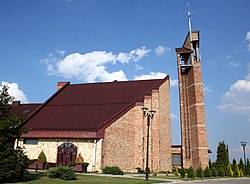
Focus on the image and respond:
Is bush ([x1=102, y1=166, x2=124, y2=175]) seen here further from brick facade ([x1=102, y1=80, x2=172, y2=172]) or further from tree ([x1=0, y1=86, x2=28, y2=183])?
tree ([x1=0, y1=86, x2=28, y2=183])

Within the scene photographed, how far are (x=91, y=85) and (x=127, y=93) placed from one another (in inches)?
252

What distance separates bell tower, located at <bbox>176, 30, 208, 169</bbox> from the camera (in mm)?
28812

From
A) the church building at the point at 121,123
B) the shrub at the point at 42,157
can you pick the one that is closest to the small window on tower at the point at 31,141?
the church building at the point at 121,123

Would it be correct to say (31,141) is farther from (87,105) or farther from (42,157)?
(87,105)

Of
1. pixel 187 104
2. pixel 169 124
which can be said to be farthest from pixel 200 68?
pixel 169 124

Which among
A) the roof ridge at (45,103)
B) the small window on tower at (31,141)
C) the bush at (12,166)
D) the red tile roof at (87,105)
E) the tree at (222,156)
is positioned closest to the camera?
the bush at (12,166)

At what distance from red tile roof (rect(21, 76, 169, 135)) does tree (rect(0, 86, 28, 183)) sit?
9.42 metres

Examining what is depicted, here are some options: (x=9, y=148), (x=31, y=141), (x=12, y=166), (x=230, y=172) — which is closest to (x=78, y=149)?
(x=31, y=141)

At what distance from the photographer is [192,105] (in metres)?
30.9

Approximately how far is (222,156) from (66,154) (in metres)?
17.9

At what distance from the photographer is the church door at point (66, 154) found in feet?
77.2

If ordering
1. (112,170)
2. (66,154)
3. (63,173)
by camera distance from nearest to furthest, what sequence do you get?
(63,173) → (112,170) → (66,154)

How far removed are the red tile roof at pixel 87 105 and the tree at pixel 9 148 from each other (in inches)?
371

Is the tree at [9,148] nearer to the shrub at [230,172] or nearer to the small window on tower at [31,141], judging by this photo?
the small window on tower at [31,141]
